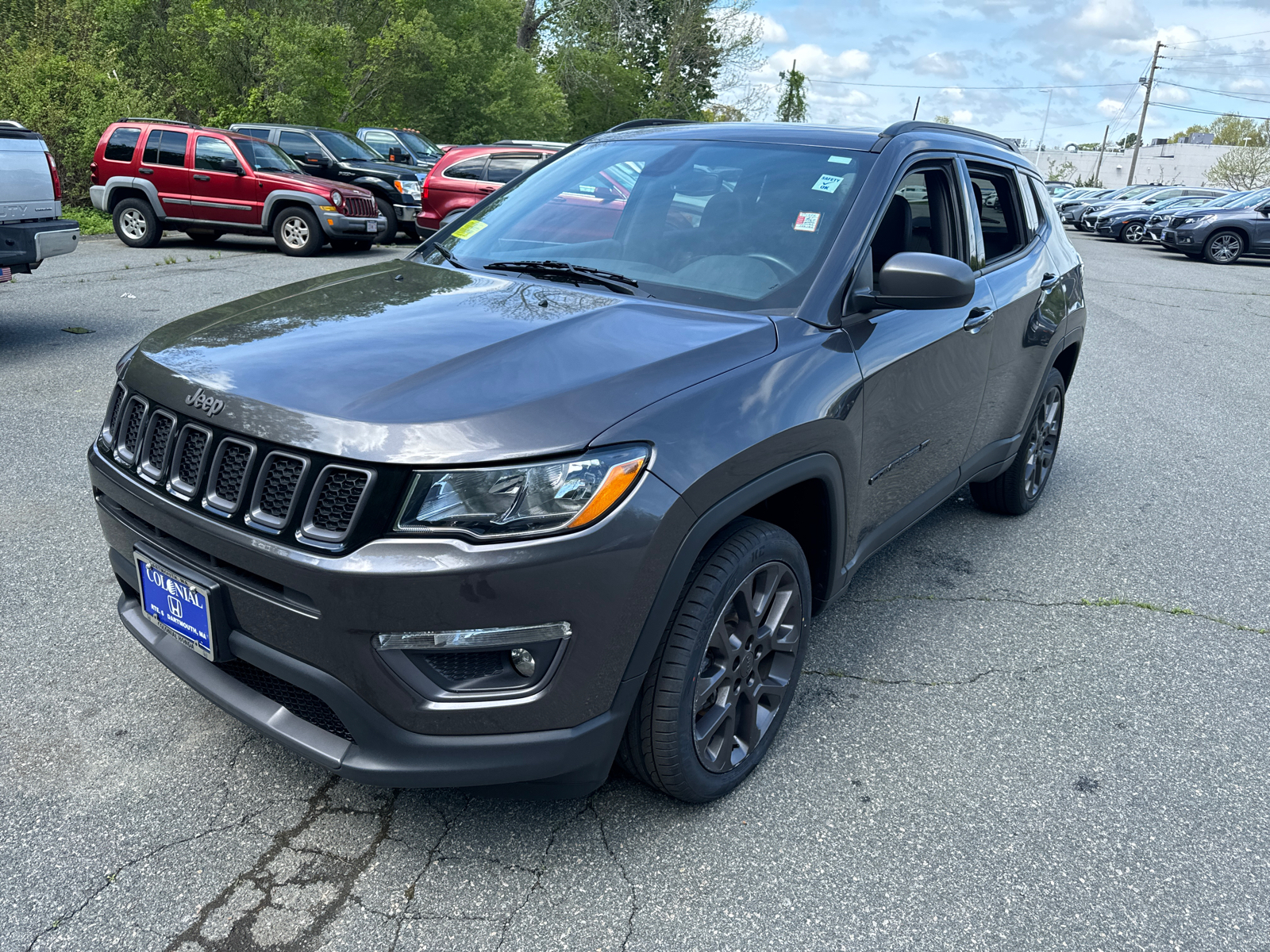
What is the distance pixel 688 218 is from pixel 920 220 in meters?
0.95

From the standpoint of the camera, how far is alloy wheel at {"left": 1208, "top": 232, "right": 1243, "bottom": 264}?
21469 mm

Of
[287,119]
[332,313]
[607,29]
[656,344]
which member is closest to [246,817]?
[332,313]

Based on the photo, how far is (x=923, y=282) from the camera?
2760 millimetres

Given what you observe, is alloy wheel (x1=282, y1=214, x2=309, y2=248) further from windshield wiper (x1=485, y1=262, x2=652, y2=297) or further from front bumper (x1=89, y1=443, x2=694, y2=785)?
front bumper (x1=89, y1=443, x2=694, y2=785)

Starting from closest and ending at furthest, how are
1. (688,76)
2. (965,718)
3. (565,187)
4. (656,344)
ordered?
1. (656,344)
2. (965,718)
3. (565,187)
4. (688,76)

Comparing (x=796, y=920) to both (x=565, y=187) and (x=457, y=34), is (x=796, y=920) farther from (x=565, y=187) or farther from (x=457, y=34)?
(x=457, y=34)

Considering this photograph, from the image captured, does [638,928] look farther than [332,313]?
Answer: No

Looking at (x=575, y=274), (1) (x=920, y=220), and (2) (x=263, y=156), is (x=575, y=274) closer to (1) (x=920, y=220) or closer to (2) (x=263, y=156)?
(1) (x=920, y=220)

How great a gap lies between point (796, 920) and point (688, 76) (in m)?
51.0

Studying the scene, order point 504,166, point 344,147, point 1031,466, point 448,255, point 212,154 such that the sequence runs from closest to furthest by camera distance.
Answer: point 448,255 < point 1031,466 < point 212,154 < point 504,166 < point 344,147

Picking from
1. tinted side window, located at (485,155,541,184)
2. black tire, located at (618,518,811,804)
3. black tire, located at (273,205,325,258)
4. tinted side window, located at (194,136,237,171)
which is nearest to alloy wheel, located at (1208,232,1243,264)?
tinted side window, located at (485,155,541,184)

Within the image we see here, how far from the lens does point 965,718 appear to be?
10.2ft

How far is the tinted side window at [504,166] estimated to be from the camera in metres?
14.5

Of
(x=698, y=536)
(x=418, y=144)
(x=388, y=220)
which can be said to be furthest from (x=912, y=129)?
(x=418, y=144)
